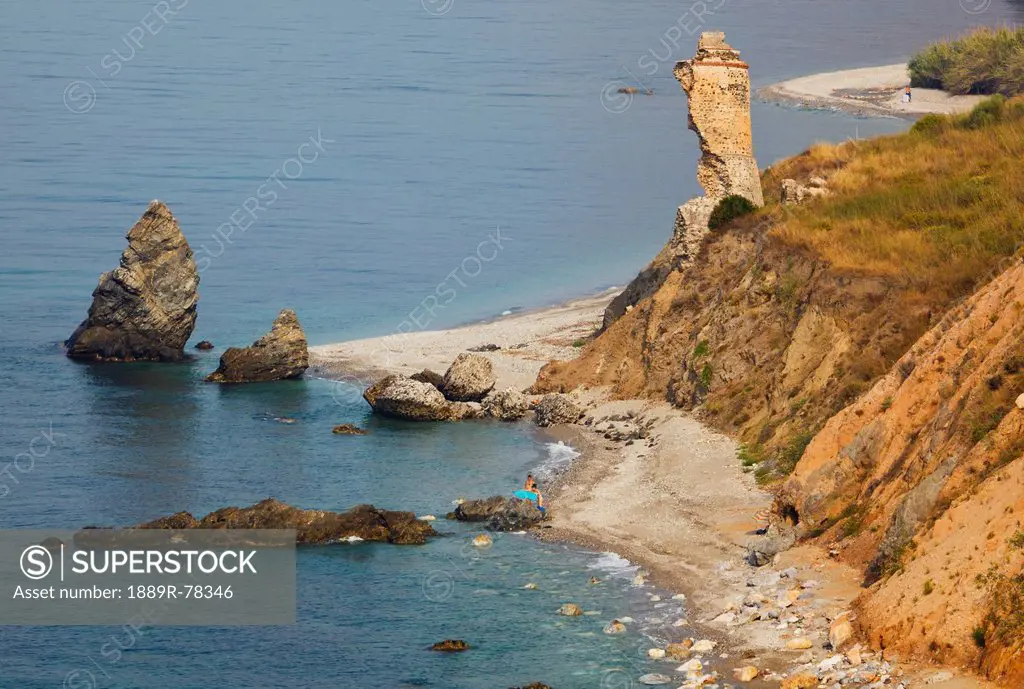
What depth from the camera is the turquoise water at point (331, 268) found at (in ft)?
117

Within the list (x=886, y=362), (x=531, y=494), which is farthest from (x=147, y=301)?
(x=886, y=362)

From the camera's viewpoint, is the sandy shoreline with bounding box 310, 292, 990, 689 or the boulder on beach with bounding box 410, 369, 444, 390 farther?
the boulder on beach with bounding box 410, 369, 444, 390

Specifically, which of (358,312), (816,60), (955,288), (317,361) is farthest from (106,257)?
(816,60)

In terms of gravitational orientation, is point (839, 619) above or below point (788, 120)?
below

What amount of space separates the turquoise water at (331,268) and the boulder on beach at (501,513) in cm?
72

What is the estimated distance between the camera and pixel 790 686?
99.4ft

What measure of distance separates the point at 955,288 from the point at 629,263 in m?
50.7

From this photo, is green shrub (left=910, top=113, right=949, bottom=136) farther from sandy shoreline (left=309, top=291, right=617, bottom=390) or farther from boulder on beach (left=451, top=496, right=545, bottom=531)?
boulder on beach (left=451, top=496, right=545, bottom=531)

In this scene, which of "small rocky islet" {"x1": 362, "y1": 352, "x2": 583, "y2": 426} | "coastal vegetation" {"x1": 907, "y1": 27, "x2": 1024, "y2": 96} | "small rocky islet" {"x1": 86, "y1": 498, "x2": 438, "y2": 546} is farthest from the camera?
"coastal vegetation" {"x1": 907, "y1": 27, "x2": 1024, "y2": 96}

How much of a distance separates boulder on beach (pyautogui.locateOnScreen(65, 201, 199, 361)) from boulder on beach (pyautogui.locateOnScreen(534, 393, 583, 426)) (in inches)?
799

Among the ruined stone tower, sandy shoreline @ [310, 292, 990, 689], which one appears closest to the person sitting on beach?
sandy shoreline @ [310, 292, 990, 689]

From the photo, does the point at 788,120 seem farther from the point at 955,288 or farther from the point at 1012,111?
the point at 955,288

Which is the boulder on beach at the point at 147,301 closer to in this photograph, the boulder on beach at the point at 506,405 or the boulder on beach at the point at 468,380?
the boulder on beach at the point at 468,380

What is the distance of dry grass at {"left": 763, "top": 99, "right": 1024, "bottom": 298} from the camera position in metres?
47.5
